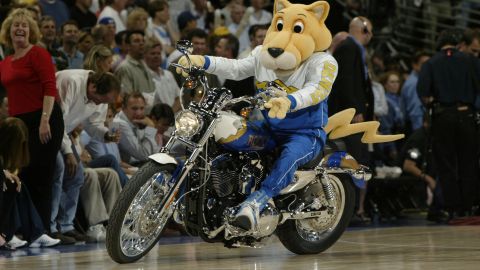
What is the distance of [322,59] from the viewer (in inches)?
350

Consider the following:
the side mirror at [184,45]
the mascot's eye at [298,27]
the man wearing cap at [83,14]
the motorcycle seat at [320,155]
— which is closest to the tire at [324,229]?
the motorcycle seat at [320,155]

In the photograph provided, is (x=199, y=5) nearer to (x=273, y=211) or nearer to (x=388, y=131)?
(x=388, y=131)

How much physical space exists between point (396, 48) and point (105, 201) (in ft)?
26.9

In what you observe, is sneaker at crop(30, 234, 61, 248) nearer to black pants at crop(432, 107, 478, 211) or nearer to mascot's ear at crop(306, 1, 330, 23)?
mascot's ear at crop(306, 1, 330, 23)

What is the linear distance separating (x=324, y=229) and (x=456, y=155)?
4.54 metres

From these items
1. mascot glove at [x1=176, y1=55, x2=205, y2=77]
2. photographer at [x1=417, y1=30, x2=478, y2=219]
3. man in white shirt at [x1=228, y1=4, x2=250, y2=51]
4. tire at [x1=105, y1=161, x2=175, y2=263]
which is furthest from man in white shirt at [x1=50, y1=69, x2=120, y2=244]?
man in white shirt at [x1=228, y1=4, x2=250, y2=51]

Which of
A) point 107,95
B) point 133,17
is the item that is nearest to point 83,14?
point 133,17

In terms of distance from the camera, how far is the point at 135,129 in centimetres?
1212

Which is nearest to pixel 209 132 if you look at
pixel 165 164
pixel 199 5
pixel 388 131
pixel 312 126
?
pixel 165 164

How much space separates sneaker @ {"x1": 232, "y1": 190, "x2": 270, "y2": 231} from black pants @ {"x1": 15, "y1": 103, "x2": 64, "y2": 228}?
2.68 meters

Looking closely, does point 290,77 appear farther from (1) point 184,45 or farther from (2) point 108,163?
(2) point 108,163

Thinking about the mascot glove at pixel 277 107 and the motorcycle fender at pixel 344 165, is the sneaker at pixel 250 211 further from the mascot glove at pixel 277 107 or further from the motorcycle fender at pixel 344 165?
the motorcycle fender at pixel 344 165

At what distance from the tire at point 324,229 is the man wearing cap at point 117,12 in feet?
19.5

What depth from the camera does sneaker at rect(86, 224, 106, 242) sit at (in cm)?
1100
